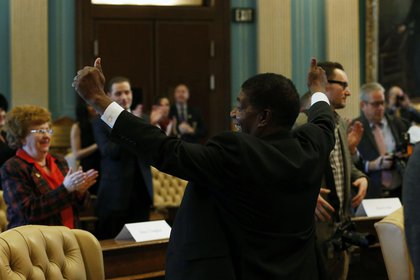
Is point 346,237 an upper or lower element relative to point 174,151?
lower

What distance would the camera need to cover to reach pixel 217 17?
405 inches

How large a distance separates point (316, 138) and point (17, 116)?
83.9 inches

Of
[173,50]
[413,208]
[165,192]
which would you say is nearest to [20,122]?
[413,208]

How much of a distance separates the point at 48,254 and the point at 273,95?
1.11 meters

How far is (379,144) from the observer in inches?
252

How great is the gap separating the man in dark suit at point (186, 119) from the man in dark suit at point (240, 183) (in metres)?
5.82

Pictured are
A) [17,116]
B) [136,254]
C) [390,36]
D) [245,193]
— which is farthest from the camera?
[390,36]

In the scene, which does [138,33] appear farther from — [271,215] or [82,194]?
[271,215]

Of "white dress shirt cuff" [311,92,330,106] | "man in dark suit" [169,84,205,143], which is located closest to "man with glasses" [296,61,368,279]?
"white dress shirt cuff" [311,92,330,106]

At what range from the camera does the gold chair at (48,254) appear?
2.61 meters

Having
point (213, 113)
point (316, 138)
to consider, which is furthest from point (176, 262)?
point (213, 113)

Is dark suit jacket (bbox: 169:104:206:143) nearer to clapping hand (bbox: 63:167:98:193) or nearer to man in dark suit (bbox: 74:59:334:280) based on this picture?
clapping hand (bbox: 63:167:98:193)

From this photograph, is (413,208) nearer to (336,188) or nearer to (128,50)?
(336,188)

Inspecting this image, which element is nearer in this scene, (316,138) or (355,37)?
(316,138)
